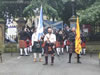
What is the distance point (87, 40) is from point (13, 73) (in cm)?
1034

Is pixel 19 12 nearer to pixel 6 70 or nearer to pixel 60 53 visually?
pixel 60 53

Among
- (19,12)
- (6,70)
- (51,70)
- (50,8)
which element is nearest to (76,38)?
(51,70)

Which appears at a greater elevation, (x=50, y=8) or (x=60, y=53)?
(x=50, y=8)

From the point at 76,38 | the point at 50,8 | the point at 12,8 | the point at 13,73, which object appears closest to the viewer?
the point at 13,73

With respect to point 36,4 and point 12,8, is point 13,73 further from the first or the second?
point 12,8

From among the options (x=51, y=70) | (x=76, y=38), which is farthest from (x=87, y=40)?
(x=51, y=70)

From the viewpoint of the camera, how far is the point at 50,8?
61.5 feet

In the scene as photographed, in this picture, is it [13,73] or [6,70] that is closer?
[13,73]

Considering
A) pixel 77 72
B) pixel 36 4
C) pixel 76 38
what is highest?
pixel 36 4

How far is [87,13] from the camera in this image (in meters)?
17.4

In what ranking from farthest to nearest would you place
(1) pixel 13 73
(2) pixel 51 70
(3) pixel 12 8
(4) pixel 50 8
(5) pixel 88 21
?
(3) pixel 12 8, (4) pixel 50 8, (5) pixel 88 21, (2) pixel 51 70, (1) pixel 13 73

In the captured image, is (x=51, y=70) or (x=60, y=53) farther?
(x=60, y=53)

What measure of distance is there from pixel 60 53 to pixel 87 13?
130 inches

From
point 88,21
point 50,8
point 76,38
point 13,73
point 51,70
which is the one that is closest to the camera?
point 13,73
